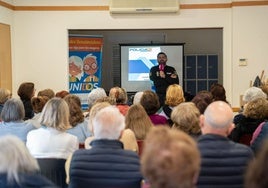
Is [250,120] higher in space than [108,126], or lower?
lower

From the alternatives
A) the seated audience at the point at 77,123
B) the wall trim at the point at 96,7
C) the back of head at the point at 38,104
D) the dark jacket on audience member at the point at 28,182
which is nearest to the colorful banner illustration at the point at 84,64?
the wall trim at the point at 96,7

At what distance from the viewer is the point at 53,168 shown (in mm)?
3463

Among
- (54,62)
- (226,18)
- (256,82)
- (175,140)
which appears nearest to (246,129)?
(175,140)

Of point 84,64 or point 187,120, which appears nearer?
point 187,120

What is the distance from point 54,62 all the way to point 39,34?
2.07 ft

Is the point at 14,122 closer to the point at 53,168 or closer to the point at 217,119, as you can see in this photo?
the point at 53,168

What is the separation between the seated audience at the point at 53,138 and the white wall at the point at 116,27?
505 centimetres

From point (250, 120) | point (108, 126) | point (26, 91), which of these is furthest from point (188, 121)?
point (26, 91)

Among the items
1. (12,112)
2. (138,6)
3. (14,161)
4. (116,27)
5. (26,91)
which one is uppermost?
(138,6)

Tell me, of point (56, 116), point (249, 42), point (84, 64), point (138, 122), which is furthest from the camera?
point (84, 64)

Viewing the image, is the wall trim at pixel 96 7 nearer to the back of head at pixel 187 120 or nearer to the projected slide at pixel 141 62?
the projected slide at pixel 141 62

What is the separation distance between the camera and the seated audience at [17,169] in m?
2.34

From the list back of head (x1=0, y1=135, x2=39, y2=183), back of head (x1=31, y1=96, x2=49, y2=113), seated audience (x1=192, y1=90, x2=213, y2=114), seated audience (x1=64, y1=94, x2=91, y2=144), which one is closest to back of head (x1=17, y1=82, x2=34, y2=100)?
back of head (x1=31, y1=96, x2=49, y2=113)

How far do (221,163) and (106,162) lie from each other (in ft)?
2.26
